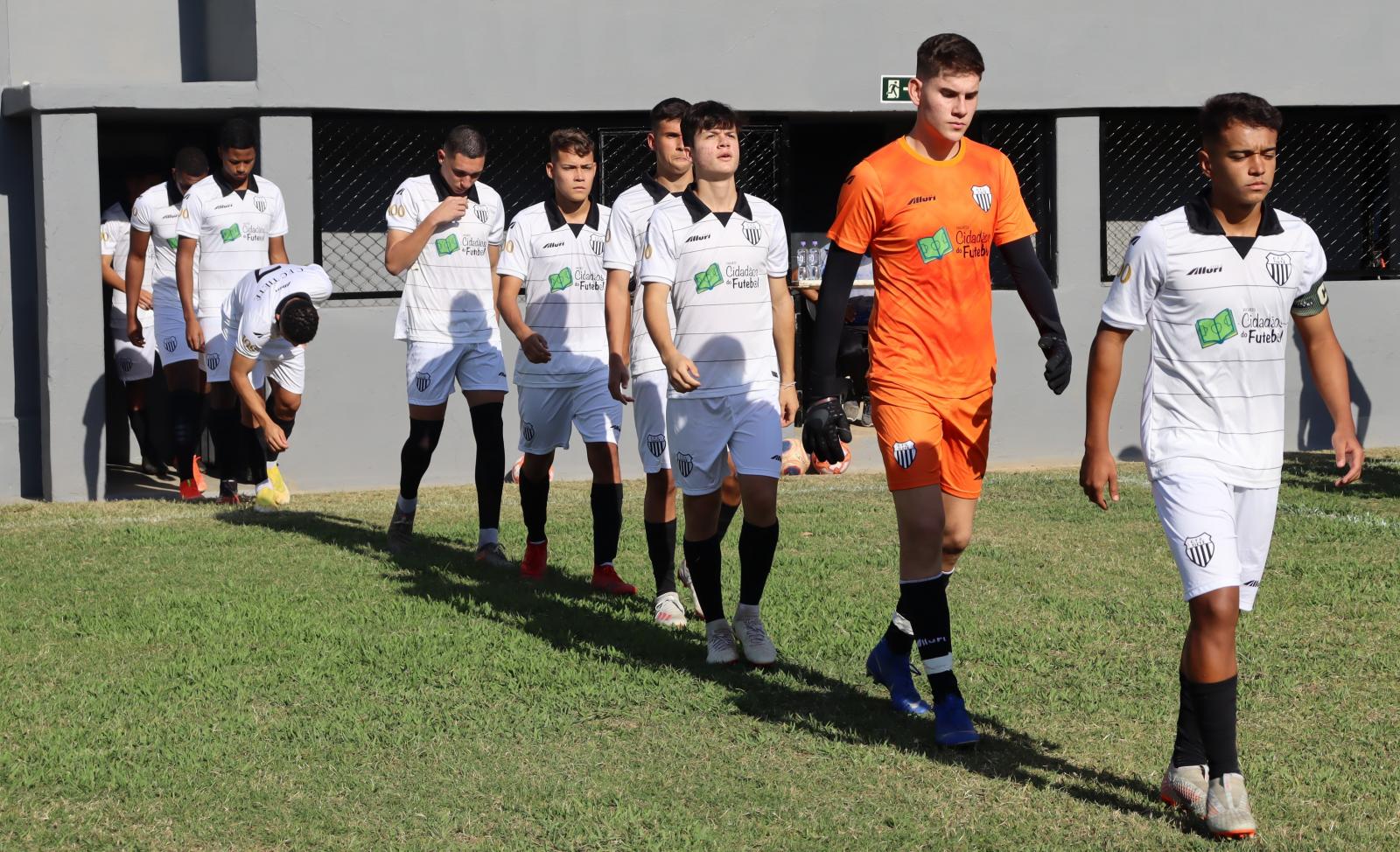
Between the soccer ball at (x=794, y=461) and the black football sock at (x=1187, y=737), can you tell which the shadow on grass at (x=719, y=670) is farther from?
the soccer ball at (x=794, y=461)

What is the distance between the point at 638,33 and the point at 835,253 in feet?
25.3

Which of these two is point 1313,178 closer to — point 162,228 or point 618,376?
point 162,228

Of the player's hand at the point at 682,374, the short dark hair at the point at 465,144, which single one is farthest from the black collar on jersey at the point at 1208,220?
the short dark hair at the point at 465,144

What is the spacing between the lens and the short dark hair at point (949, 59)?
201 inches

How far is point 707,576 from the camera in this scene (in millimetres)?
6223

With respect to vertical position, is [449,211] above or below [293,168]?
below

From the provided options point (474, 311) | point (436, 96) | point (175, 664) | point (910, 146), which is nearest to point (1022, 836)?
point (910, 146)

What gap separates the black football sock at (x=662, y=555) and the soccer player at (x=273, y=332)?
7.84 feet

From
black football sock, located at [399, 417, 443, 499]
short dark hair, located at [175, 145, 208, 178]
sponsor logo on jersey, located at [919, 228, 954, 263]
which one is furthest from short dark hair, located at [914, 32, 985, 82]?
short dark hair, located at [175, 145, 208, 178]

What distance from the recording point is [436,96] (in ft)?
39.5

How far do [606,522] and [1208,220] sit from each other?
3.77 meters

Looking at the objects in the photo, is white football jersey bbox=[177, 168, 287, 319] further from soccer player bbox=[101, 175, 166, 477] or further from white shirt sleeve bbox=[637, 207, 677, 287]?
white shirt sleeve bbox=[637, 207, 677, 287]

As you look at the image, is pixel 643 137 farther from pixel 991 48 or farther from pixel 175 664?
pixel 175 664

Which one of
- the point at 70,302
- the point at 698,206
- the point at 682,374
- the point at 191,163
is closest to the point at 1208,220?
the point at 682,374
